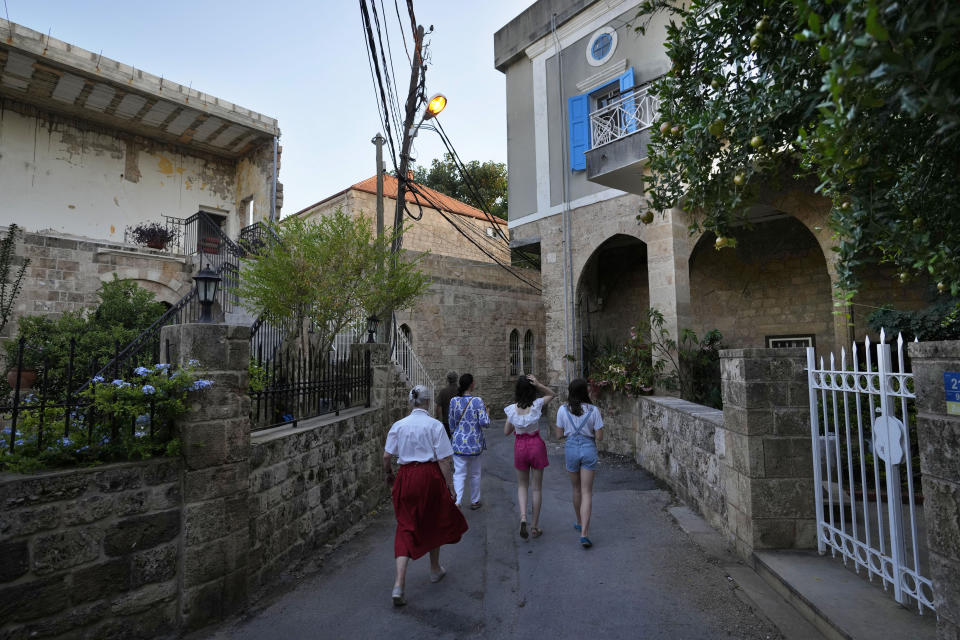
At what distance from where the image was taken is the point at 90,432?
3316 millimetres

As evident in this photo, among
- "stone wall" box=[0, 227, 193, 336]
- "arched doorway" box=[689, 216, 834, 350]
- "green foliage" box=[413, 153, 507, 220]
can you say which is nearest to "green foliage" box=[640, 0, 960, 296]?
"arched doorway" box=[689, 216, 834, 350]

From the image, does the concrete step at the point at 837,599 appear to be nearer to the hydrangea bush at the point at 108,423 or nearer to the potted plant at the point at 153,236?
the hydrangea bush at the point at 108,423

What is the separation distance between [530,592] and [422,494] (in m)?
1.08

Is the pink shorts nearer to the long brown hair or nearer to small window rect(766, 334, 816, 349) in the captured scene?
the long brown hair

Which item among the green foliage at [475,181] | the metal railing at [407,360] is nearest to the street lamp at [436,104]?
the metal railing at [407,360]

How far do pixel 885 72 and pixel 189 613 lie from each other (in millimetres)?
4689

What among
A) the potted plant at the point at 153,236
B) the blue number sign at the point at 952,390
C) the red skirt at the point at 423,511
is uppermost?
the potted plant at the point at 153,236

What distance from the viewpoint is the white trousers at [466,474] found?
6055mm

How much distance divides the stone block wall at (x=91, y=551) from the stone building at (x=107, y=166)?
9607 millimetres

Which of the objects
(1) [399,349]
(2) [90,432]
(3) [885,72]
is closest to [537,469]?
(2) [90,432]

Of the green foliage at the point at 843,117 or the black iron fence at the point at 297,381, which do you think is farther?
the black iron fence at the point at 297,381

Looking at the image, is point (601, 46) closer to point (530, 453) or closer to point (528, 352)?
point (528, 352)

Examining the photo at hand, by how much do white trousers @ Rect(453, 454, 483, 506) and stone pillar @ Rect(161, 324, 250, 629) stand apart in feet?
→ 8.52

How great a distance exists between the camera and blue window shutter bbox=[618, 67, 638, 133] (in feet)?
29.8
